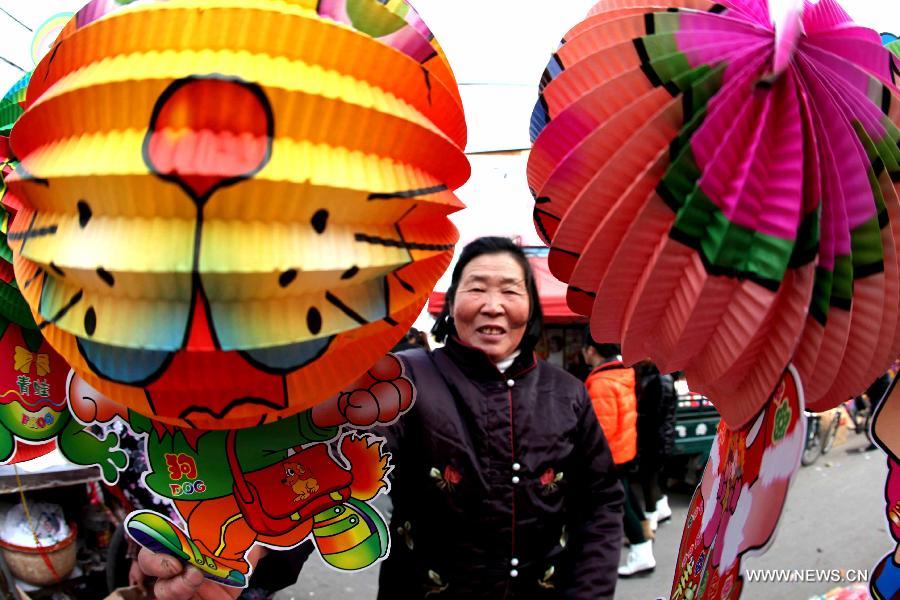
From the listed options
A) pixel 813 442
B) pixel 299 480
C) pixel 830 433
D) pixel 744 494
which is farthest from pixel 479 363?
pixel 830 433

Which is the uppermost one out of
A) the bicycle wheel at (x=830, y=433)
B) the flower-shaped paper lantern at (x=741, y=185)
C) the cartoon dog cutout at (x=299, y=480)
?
the flower-shaped paper lantern at (x=741, y=185)

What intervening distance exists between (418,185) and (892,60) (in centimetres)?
58

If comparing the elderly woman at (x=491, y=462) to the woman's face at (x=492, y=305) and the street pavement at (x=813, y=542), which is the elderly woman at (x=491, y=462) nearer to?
the woman's face at (x=492, y=305)

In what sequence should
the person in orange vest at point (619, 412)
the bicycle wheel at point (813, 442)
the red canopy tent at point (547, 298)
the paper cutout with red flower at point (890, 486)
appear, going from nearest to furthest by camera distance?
1. the paper cutout with red flower at point (890, 486)
2. the bicycle wheel at point (813, 442)
3. the person in orange vest at point (619, 412)
4. the red canopy tent at point (547, 298)

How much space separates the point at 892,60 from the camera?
2.43 ft

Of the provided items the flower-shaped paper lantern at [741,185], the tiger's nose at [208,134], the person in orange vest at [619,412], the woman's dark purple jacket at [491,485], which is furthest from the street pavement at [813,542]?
the tiger's nose at [208,134]

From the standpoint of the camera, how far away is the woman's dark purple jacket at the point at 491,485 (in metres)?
1.16

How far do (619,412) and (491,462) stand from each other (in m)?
1.72

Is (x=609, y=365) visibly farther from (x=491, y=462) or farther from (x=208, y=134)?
(x=208, y=134)

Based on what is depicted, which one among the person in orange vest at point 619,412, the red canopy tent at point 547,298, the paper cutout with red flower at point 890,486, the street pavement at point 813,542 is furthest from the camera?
the red canopy tent at point 547,298

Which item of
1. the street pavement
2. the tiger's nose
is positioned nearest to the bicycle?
the street pavement

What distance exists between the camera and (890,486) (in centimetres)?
88

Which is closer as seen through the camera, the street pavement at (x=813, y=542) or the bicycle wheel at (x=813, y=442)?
the street pavement at (x=813, y=542)

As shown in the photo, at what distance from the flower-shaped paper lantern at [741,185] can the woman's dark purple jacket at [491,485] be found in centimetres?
50
